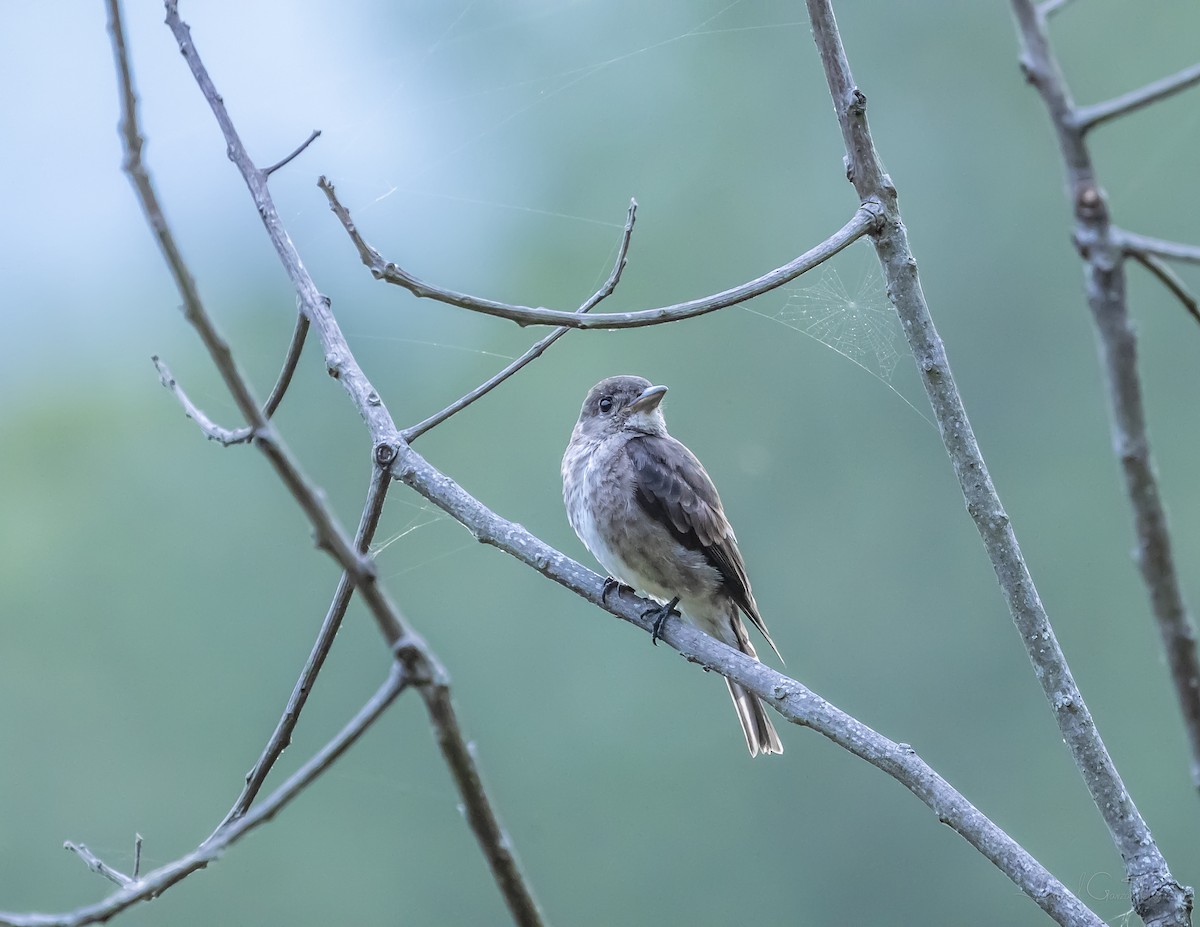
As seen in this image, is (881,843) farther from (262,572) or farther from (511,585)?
(262,572)

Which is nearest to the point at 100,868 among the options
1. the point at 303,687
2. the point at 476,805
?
the point at 303,687

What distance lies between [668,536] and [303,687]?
1.88m

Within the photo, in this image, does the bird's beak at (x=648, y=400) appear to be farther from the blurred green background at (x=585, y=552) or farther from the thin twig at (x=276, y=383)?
the blurred green background at (x=585, y=552)

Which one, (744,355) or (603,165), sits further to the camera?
(603,165)

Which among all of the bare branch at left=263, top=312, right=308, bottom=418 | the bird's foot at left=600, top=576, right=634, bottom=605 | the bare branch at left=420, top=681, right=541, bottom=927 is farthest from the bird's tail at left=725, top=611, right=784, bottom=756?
the bare branch at left=420, top=681, right=541, bottom=927

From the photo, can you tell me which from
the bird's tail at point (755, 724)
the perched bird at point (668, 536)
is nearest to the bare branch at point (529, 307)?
the perched bird at point (668, 536)

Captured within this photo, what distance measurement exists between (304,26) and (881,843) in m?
6.83

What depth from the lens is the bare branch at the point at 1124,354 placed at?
3.34 ft

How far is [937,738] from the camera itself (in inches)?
353

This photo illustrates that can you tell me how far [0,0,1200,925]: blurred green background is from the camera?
905 cm

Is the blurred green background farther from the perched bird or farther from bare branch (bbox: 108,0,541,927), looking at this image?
bare branch (bbox: 108,0,541,927)

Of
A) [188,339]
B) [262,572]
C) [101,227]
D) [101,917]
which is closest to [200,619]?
[262,572]

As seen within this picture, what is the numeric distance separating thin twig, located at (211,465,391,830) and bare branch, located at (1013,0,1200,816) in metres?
1.48

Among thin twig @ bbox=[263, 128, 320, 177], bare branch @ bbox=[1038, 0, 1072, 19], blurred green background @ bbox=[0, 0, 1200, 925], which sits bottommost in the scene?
blurred green background @ bbox=[0, 0, 1200, 925]
